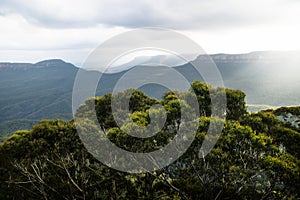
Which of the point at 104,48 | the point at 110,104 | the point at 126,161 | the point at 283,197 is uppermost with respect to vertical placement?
the point at 104,48

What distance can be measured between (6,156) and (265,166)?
13.1 meters

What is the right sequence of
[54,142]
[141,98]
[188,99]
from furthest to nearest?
[141,98] → [54,142] → [188,99]

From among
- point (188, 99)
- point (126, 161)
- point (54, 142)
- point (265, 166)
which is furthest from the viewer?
point (54, 142)

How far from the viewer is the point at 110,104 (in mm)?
17297

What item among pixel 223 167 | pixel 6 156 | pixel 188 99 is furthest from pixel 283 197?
pixel 6 156

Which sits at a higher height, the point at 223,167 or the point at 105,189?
the point at 223,167

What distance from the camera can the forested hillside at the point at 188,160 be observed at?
34.2 ft

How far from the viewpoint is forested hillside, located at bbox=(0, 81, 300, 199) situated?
1043 cm

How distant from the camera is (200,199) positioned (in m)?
11.2

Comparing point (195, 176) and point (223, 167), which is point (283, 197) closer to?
point (223, 167)

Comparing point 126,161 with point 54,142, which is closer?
point 126,161

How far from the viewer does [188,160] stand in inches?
437

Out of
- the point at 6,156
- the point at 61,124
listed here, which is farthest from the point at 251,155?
the point at 6,156

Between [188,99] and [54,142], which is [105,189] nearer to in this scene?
[54,142]
